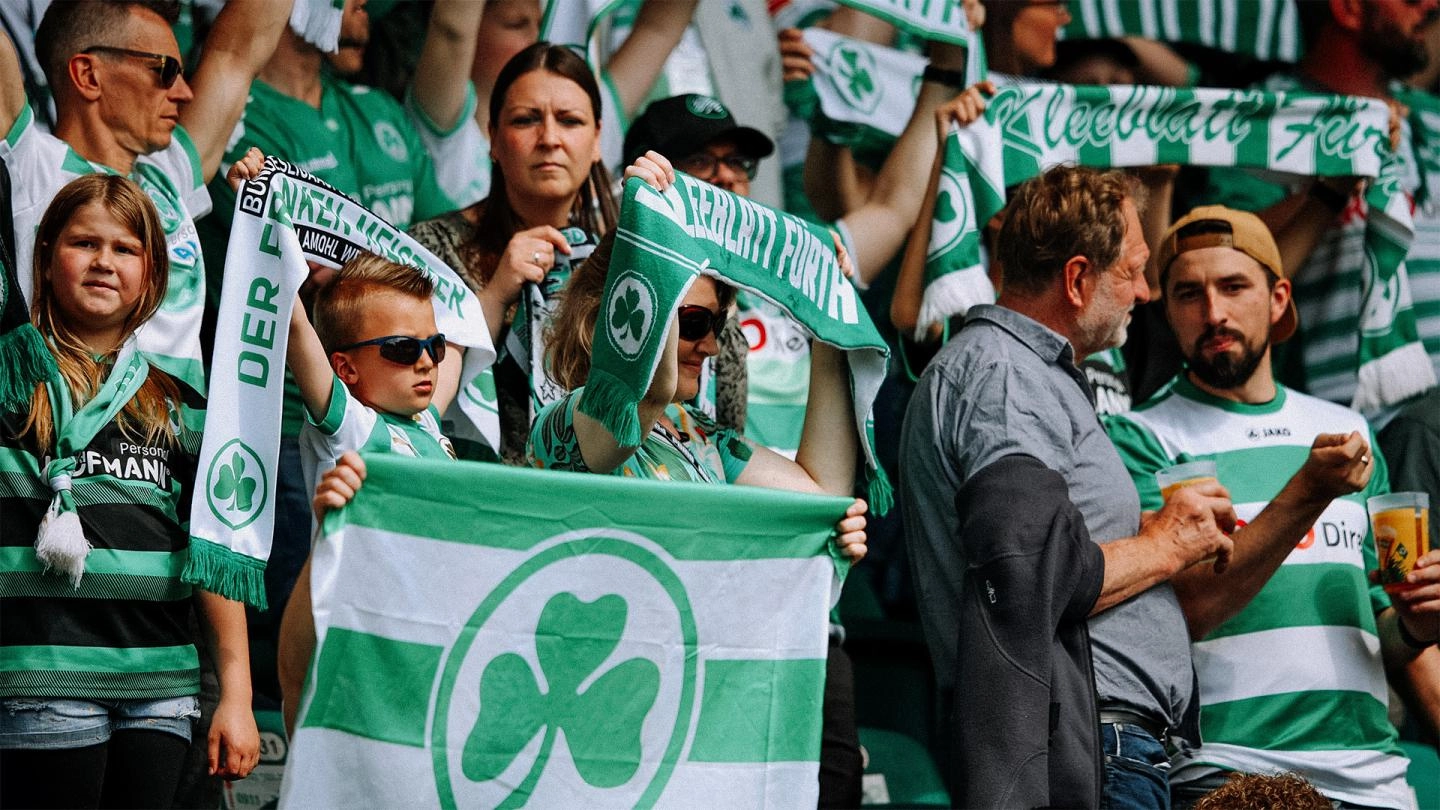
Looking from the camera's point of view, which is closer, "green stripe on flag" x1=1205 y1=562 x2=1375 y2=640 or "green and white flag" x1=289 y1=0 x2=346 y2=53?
"green stripe on flag" x1=1205 y1=562 x2=1375 y2=640

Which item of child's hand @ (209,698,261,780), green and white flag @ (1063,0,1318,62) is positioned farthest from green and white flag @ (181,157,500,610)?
green and white flag @ (1063,0,1318,62)

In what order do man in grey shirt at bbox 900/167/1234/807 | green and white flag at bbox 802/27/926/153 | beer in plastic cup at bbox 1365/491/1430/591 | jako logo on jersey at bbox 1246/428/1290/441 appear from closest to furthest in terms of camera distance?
man in grey shirt at bbox 900/167/1234/807 → beer in plastic cup at bbox 1365/491/1430/591 → jako logo on jersey at bbox 1246/428/1290/441 → green and white flag at bbox 802/27/926/153

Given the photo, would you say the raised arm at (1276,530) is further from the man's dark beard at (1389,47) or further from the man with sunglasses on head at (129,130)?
the man's dark beard at (1389,47)

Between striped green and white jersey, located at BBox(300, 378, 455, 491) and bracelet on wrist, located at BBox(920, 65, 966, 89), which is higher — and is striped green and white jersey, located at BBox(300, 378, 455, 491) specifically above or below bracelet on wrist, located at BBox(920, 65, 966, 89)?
below

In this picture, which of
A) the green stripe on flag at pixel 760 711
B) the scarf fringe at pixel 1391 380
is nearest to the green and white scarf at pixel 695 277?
the green stripe on flag at pixel 760 711

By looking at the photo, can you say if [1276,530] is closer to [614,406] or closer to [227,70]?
[614,406]

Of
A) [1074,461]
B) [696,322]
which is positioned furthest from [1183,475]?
[696,322]

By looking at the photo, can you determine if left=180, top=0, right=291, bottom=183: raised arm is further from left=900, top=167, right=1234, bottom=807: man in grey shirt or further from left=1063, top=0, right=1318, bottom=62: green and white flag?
left=1063, top=0, right=1318, bottom=62: green and white flag

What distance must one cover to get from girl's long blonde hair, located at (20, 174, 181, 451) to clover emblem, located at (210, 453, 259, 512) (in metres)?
0.20

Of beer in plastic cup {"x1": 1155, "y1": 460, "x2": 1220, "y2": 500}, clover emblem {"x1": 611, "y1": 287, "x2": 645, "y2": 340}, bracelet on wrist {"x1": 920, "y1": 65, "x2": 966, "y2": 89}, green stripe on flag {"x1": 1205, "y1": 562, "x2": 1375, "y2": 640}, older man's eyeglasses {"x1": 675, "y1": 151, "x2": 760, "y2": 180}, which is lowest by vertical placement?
green stripe on flag {"x1": 1205, "y1": 562, "x2": 1375, "y2": 640}

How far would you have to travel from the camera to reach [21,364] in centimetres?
334

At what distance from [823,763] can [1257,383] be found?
1500 mm

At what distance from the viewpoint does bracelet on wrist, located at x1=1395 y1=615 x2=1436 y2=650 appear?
4.38m

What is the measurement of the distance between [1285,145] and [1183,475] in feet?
6.44
